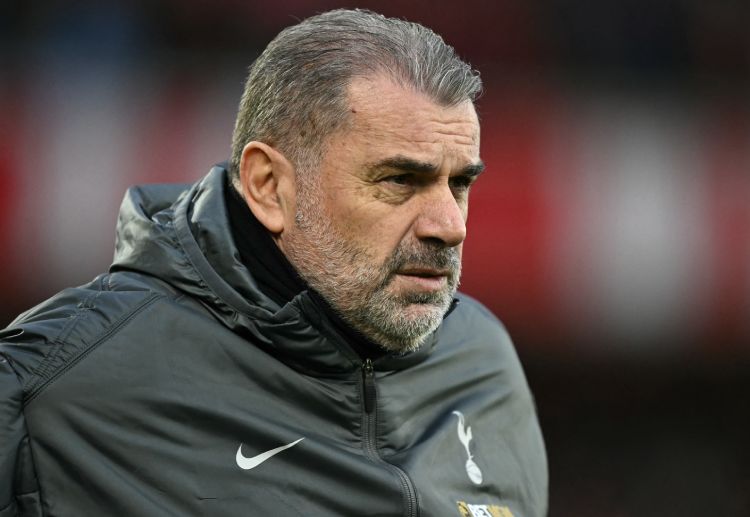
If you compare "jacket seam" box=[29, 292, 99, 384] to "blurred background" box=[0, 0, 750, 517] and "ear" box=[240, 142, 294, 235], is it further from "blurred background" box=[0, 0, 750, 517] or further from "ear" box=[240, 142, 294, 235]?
"blurred background" box=[0, 0, 750, 517]

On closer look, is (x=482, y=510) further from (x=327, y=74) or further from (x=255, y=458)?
(x=327, y=74)

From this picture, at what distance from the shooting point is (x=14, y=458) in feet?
6.82

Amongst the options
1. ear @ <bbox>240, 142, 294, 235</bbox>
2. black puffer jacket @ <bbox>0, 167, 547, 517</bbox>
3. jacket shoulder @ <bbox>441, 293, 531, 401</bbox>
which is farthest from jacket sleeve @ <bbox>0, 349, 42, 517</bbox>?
jacket shoulder @ <bbox>441, 293, 531, 401</bbox>

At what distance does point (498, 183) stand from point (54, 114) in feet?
7.94

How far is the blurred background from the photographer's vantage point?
5.75 m

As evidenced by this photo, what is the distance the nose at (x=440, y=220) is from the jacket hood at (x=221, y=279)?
0.28 meters

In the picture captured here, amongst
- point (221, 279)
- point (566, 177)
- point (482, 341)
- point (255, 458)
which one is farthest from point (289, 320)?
point (566, 177)

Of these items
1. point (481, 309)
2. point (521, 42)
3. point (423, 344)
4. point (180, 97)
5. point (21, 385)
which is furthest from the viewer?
point (521, 42)

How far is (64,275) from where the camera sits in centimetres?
570

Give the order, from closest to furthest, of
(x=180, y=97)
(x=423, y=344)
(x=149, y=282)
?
(x=149, y=282) < (x=423, y=344) < (x=180, y=97)

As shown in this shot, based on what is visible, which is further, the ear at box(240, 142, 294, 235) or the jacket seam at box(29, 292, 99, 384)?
the ear at box(240, 142, 294, 235)

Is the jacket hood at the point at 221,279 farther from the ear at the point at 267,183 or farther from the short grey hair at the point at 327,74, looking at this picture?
the short grey hair at the point at 327,74

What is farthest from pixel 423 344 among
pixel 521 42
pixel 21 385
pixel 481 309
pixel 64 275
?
pixel 521 42

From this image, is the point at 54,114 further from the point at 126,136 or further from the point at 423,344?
the point at 423,344
